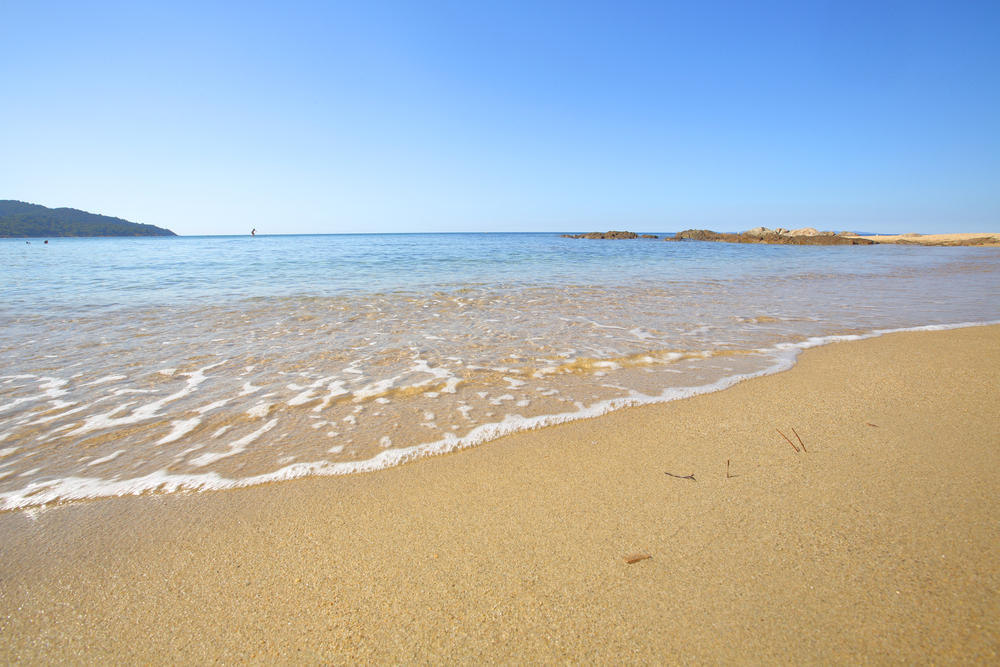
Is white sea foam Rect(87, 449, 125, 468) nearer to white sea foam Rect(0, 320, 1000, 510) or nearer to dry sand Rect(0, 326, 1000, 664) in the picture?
white sea foam Rect(0, 320, 1000, 510)

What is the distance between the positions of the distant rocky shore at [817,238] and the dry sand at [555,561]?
154 ft

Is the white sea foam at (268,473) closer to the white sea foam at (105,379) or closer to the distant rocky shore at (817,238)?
the white sea foam at (105,379)

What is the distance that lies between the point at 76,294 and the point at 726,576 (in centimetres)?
1258

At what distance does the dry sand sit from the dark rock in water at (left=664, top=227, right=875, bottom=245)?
46804 mm

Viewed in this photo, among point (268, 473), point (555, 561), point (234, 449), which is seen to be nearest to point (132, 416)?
point (234, 449)

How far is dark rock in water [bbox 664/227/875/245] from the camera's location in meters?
39.4

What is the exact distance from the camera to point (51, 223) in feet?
274

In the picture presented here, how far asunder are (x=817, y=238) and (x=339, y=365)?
5072 cm

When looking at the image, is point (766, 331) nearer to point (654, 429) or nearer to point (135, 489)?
point (654, 429)

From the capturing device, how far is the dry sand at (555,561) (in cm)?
133

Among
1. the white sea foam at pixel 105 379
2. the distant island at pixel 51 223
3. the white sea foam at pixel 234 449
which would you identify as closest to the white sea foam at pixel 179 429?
the white sea foam at pixel 234 449

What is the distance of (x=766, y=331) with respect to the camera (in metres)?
5.67

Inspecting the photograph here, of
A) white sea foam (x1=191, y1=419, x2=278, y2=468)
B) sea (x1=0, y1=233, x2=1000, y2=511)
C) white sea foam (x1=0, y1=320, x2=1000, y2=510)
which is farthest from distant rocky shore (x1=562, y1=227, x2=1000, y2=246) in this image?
white sea foam (x1=191, y1=419, x2=278, y2=468)

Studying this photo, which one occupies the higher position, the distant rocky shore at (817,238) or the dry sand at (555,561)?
the distant rocky shore at (817,238)
